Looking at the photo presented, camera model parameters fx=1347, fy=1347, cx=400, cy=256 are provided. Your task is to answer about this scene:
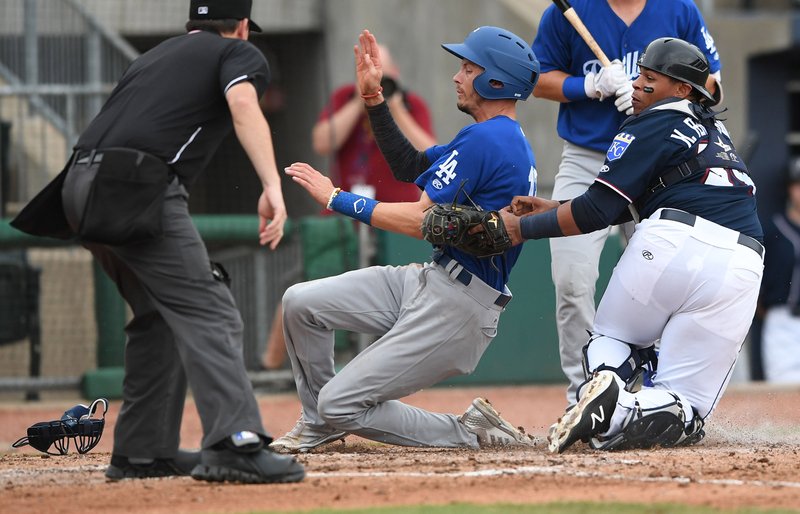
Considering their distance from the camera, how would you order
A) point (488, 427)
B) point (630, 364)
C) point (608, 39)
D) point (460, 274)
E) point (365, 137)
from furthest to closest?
point (365, 137) → point (608, 39) → point (488, 427) → point (630, 364) → point (460, 274)

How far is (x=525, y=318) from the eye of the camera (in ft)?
35.5

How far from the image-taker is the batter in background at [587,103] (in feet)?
21.7

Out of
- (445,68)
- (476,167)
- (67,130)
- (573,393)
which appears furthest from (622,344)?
(445,68)

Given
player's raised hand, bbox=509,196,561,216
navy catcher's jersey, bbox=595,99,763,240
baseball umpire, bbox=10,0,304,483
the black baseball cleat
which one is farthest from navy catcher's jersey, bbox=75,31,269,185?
the black baseball cleat

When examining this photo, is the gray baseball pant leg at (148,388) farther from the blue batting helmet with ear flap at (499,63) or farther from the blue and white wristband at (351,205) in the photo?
the blue batting helmet with ear flap at (499,63)

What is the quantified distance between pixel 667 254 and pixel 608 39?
143cm

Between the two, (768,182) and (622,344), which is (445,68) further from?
(622,344)

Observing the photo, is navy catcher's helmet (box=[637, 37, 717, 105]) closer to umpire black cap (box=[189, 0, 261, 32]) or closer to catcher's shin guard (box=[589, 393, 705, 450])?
catcher's shin guard (box=[589, 393, 705, 450])

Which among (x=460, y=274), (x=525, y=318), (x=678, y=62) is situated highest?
(x=678, y=62)

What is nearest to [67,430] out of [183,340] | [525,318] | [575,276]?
[183,340]

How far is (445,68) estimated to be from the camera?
1359 cm

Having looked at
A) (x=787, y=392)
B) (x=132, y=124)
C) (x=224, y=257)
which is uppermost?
(x=132, y=124)

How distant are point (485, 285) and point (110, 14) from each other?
8121 mm

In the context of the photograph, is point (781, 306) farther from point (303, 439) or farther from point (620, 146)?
point (303, 439)
